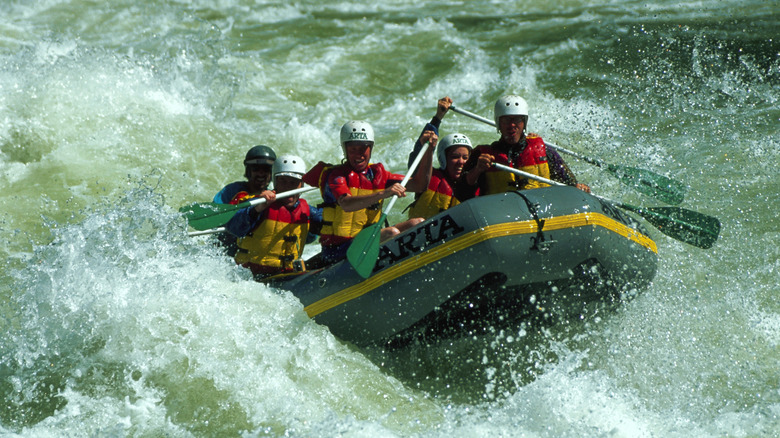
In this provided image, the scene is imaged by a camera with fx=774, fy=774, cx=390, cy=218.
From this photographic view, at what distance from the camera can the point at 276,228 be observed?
542 cm

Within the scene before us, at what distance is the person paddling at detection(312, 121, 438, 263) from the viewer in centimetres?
504

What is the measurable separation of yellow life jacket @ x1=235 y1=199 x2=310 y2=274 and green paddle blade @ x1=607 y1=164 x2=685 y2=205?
2.33m

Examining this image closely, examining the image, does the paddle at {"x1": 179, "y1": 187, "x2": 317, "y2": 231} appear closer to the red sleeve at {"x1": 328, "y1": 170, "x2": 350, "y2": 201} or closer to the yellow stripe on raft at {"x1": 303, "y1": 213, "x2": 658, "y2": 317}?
the red sleeve at {"x1": 328, "y1": 170, "x2": 350, "y2": 201}

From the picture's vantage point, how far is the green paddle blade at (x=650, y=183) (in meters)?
5.68

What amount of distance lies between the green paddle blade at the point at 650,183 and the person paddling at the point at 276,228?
7.57 feet

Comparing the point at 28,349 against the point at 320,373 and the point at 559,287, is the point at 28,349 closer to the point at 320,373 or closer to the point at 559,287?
the point at 320,373

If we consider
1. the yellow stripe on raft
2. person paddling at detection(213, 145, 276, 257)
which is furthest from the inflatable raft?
person paddling at detection(213, 145, 276, 257)

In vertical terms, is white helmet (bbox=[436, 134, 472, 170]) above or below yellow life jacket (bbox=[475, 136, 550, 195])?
above

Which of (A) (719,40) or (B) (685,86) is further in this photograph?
(A) (719,40)

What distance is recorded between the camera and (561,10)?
476 inches

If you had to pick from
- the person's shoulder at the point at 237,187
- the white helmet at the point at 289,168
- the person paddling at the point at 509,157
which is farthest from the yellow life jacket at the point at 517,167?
the person's shoulder at the point at 237,187

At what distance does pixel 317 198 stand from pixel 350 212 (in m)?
3.11

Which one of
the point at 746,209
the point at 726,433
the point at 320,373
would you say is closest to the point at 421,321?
the point at 320,373

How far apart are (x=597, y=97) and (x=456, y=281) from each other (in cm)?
560
